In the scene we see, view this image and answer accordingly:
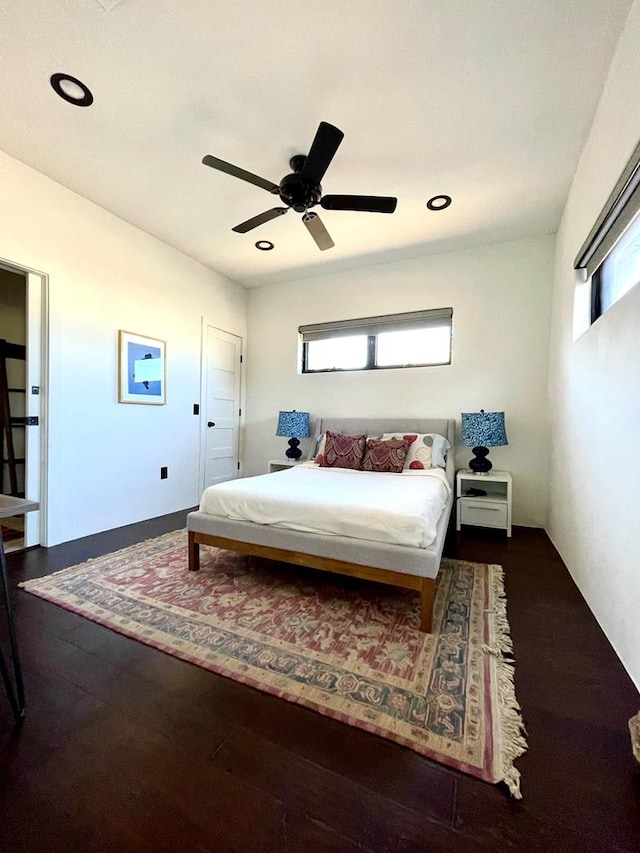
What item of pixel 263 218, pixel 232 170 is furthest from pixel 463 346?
pixel 232 170

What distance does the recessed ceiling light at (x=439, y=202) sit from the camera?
9.39 ft

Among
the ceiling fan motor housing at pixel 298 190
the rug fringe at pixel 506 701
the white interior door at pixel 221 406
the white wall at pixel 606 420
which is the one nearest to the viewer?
the rug fringe at pixel 506 701

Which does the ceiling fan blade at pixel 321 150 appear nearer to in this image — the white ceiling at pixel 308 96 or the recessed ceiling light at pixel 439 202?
the white ceiling at pixel 308 96

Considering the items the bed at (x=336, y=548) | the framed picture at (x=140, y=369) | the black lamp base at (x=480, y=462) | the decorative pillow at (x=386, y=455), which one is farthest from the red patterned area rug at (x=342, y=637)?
the framed picture at (x=140, y=369)

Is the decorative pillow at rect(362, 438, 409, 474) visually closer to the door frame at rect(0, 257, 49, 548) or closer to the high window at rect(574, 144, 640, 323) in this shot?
the high window at rect(574, 144, 640, 323)

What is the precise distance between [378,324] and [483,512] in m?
2.34

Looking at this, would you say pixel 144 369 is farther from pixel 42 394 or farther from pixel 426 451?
pixel 426 451

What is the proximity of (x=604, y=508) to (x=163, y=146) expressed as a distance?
3477 mm

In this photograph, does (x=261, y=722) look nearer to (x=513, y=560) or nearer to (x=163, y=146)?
(x=513, y=560)

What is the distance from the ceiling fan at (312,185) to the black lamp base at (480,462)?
236cm

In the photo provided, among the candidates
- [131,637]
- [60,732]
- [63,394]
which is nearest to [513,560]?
[131,637]

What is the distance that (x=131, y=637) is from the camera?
5.39 ft

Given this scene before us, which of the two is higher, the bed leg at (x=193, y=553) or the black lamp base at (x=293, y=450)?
the black lamp base at (x=293, y=450)

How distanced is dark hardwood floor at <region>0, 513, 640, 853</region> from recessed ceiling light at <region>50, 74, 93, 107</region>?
2.92 meters
